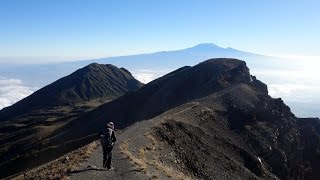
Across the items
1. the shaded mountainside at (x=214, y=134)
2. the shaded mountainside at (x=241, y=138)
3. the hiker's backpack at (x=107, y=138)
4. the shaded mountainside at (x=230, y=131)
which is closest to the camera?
the hiker's backpack at (x=107, y=138)

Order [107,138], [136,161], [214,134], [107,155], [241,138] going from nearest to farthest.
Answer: [107,138] < [107,155] < [136,161] < [214,134] < [241,138]

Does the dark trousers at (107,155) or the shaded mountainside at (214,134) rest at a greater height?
the dark trousers at (107,155)

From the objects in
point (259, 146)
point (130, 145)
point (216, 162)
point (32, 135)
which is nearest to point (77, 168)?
point (130, 145)

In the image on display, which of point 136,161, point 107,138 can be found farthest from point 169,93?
point 107,138

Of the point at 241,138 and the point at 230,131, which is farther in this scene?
the point at 230,131

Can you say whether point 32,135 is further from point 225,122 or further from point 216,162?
point 216,162

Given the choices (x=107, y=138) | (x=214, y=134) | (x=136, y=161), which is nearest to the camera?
(x=107, y=138)

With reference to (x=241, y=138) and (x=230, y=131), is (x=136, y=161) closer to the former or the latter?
(x=241, y=138)

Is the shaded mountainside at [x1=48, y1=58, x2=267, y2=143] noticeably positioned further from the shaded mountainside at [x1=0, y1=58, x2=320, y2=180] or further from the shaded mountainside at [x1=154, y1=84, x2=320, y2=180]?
the shaded mountainside at [x1=154, y1=84, x2=320, y2=180]

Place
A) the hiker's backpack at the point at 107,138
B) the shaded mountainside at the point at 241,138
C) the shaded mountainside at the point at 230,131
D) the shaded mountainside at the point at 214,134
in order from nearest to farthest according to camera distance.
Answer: the hiker's backpack at the point at 107,138
the shaded mountainside at the point at 214,134
the shaded mountainside at the point at 241,138
the shaded mountainside at the point at 230,131

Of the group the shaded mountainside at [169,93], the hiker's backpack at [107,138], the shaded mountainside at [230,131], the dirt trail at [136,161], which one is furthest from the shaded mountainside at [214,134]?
the hiker's backpack at [107,138]

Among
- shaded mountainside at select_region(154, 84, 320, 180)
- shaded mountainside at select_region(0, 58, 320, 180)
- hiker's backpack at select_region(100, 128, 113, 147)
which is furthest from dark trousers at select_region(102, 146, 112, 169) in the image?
shaded mountainside at select_region(154, 84, 320, 180)

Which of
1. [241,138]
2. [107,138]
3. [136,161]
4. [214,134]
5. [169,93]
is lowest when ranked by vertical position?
[169,93]

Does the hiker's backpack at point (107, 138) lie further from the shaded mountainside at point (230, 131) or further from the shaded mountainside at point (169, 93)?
the shaded mountainside at point (169, 93)
